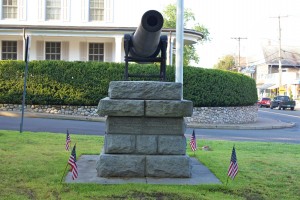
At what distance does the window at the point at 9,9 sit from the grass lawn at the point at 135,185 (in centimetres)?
→ 2161

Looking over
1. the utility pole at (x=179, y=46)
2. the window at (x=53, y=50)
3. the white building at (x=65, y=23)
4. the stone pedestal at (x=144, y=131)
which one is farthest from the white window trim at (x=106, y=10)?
the stone pedestal at (x=144, y=131)

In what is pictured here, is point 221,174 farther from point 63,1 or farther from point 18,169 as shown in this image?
point 63,1

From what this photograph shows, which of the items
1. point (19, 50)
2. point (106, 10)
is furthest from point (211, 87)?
point (19, 50)

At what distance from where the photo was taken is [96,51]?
3041 centimetres

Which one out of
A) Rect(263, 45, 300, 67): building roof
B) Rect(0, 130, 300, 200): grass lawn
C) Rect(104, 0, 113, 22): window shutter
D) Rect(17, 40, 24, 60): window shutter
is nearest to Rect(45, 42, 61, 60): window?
Rect(17, 40, 24, 60): window shutter

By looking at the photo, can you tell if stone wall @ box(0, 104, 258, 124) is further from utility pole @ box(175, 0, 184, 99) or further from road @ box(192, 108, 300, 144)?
utility pole @ box(175, 0, 184, 99)

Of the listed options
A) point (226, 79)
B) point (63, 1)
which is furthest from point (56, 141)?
point (63, 1)

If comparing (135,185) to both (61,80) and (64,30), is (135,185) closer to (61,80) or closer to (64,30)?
(61,80)

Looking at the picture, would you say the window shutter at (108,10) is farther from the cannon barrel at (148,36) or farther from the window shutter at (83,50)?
the cannon barrel at (148,36)

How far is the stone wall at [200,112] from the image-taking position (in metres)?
24.6

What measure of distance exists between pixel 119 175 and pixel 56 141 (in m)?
5.63

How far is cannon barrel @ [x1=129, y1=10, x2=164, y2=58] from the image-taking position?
21.6ft

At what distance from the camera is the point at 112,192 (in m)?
6.23

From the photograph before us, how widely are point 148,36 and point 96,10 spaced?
24553mm
